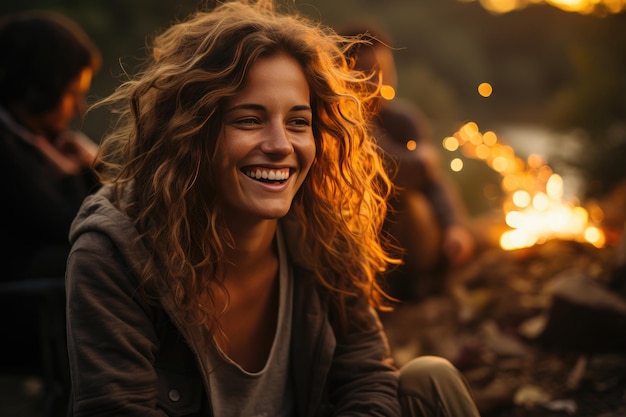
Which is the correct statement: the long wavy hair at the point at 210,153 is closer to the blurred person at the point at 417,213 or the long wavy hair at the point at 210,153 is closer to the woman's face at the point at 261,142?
the woman's face at the point at 261,142

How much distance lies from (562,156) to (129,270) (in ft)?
13.1

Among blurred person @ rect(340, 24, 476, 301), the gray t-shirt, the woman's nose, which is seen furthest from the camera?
blurred person @ rect(340, 24, 476, 301)

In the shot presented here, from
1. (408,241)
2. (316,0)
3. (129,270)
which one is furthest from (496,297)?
(316,0)

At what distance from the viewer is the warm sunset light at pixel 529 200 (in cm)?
453

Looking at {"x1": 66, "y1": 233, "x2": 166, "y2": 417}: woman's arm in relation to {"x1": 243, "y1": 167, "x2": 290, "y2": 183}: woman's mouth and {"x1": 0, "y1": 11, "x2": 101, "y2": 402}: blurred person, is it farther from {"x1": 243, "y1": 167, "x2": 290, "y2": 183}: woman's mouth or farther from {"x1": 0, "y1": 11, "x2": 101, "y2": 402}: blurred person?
{"x1": 0, "y1": 11, "x2": 101, "y2": 402}: blurred person

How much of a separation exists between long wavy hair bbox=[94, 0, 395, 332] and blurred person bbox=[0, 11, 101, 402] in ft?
3.01

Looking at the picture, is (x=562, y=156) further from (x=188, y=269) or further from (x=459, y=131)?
(x=188, y=269)

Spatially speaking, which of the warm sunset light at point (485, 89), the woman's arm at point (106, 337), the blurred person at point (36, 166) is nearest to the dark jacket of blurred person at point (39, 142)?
the blurred person at point (36, 166)

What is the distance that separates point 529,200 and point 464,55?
2161 mm

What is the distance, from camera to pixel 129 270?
1.85 m

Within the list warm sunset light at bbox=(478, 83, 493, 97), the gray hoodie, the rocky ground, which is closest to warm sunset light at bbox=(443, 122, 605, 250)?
the rocky ground

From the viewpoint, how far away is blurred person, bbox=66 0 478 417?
6.03 feet

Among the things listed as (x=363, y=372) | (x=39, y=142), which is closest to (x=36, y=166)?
(x=39, y=142)

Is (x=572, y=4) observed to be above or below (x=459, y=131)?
above
